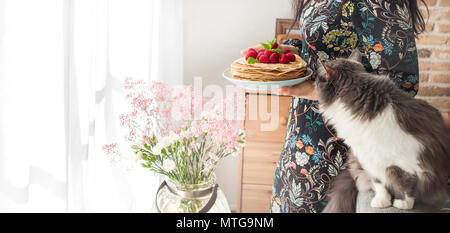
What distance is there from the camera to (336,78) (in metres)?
0.87

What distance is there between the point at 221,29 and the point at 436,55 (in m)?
1.35

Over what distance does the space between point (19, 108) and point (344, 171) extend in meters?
0.86

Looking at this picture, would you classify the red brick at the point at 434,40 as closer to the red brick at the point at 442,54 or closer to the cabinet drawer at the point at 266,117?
the red brick at the point at 442,54

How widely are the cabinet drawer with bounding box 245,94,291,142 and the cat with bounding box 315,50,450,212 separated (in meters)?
0.97

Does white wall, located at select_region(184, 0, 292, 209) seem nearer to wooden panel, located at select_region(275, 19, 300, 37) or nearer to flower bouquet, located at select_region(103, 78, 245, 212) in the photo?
wooden panel, located at select_region(275, 19, 300, 37)

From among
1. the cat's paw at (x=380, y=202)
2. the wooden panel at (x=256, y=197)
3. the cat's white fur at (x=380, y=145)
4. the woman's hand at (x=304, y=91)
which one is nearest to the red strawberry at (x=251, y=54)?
the woman's hand at (x=304, y=91)

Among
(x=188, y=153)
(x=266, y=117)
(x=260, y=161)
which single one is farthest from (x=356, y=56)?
(x=260, y=161)

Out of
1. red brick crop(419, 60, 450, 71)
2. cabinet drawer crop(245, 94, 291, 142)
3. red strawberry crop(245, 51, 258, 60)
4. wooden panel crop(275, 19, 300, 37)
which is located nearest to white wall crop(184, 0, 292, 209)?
wooden panel crop(275, 19, 300, 37)

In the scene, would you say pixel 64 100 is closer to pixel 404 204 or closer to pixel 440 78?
pixel 404 204

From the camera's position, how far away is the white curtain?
59 cm

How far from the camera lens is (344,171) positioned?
0.96m

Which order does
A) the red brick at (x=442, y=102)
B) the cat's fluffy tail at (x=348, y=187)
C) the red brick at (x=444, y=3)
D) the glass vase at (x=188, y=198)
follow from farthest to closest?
the red brick at (x=442, y=102) < the red brick at (x=444, y=3) < the cat's fluffy tail at (x=348, y=187) < the glass vase at (x=188, y=198)

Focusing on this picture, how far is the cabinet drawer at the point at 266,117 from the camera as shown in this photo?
73.4 inches
